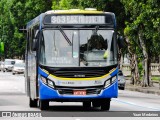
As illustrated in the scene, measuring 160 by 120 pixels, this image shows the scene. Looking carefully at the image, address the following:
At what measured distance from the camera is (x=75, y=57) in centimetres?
2155

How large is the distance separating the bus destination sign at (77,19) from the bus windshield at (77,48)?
0.79 ft

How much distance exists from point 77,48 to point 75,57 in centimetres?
31

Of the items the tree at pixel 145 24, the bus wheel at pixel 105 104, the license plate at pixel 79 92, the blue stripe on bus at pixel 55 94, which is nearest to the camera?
the blue stripe on bus at pixel 55 94

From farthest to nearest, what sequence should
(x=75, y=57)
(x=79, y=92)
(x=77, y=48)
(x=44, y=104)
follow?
1. (x=44, y=104)
2. (x=77, y=48)
3. (x=75, y=57)
4. (x=79, y=92)

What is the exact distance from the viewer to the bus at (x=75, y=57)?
69.9ft

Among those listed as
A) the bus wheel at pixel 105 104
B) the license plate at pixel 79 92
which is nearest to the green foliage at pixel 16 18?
the bus wheel at pixel 105 104

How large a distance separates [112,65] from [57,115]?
274 cm

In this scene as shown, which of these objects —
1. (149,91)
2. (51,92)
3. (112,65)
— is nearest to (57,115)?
(51,92)

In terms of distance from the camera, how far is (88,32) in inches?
867

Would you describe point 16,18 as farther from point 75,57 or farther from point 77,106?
point 75,57

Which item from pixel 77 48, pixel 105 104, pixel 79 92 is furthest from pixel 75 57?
pixel 105 104

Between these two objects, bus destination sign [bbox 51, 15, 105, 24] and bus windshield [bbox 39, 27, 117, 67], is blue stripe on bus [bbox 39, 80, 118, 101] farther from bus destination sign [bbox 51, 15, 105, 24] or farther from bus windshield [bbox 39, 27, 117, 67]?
bus destination sign [bbox 51, 15, 105, 24]

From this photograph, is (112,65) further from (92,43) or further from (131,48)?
(131,48)

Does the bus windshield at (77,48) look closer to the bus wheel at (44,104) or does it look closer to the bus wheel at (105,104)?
the bus wheel at (44,104)
